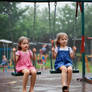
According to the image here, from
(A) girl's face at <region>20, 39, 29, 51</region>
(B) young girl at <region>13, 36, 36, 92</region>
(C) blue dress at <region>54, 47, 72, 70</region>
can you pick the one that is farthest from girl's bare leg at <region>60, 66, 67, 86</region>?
(A) girl's face at <region>20, 39, 29, 51</region>

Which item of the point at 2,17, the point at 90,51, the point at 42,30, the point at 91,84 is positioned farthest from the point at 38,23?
the point at 91,84

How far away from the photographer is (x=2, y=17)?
22531mm

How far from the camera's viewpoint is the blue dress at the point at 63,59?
602cm

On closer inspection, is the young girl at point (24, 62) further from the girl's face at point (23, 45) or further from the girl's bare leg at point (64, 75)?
the girl's bare leg at point (64, 75)

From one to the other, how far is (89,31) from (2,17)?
1534 cm

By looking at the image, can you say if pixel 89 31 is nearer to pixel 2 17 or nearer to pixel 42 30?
pixel 42 30

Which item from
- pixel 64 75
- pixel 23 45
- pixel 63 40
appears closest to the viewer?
pixel 64 75

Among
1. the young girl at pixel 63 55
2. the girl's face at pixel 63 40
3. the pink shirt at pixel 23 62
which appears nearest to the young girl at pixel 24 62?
the pink shirt at pixel 23 62

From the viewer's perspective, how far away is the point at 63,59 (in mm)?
6078

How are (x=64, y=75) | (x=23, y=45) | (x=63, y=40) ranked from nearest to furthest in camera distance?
(x=64, y=75), (x=23, y=45), (x=63, y=40)

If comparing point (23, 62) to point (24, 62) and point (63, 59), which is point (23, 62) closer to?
point (24, 62)

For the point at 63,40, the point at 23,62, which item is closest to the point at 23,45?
the point at 23,62

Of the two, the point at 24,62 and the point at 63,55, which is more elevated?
the point at 63,55

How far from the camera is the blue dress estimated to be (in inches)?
237
